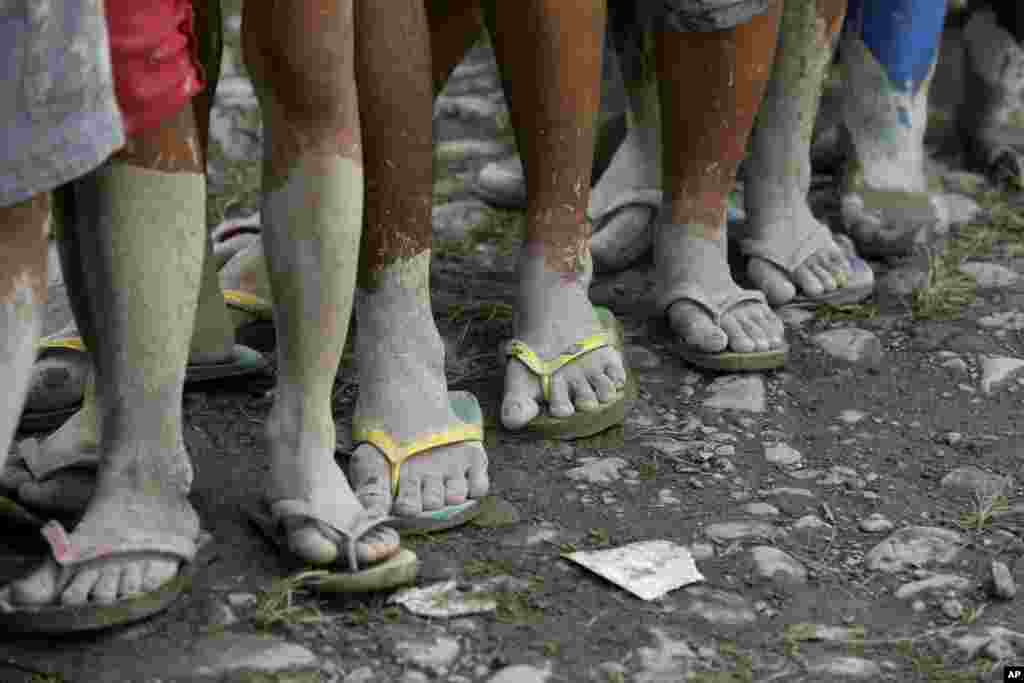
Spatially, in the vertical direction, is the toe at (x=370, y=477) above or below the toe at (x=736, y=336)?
below

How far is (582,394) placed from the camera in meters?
2.96

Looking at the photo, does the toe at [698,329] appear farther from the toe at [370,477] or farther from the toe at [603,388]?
the toe at [370,477]

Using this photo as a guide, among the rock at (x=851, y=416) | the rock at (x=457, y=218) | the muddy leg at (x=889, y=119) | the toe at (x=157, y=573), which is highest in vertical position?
the muddy leg at (x=889, y=119)

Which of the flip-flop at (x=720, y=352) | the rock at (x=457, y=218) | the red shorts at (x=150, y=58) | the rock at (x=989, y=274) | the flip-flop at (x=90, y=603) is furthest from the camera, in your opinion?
the rock at (x=457, y=218)

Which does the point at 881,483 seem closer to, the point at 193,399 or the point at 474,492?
the point at 474,492

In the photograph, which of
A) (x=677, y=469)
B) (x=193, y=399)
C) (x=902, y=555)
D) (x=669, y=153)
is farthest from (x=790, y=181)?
(x=193, y=399)

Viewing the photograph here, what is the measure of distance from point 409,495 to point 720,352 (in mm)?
882

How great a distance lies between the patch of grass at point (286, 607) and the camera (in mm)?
2361

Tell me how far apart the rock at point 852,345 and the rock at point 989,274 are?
0.43 m

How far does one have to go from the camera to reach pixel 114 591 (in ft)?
7.43

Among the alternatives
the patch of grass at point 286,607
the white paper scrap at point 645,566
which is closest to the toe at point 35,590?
the patch of grass at point 286,607

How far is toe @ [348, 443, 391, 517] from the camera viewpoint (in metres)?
2.59

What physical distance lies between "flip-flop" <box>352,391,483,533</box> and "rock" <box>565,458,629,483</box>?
214 mm

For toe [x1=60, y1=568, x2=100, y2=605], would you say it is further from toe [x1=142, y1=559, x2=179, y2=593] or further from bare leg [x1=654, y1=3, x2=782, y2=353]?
bare leg [x1=654, y1=3, x2=782, y2=353]
